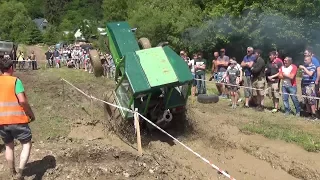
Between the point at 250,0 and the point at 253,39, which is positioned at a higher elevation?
the point at 250,0

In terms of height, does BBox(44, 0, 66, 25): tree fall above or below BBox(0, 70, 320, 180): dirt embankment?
above

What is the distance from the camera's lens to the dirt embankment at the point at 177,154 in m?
6.41

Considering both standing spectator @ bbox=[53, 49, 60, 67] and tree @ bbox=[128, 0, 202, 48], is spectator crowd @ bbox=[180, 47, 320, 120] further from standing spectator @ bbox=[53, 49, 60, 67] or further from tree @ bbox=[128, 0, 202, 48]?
tree @ bbox=[128, 0, 202, 48]

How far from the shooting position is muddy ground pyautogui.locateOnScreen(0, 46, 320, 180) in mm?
6422

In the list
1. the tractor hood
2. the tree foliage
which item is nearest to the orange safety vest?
the tractor hood

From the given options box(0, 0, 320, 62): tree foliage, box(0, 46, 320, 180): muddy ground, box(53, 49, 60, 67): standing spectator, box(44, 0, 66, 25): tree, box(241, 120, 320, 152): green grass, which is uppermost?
box(44, 0, 66, 25): tree

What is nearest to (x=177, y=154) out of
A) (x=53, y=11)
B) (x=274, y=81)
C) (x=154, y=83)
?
(x=154, y=83)

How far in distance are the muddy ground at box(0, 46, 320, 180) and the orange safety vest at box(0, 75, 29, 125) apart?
96cm

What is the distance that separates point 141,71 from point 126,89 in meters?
0.69

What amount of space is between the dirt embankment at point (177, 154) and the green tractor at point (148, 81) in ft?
1.96

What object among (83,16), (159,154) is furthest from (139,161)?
(83,16)

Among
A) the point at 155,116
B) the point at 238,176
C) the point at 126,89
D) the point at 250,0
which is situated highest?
the point at 250,0

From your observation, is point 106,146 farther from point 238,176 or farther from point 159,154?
point 238,176

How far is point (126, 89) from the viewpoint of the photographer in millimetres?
8047
